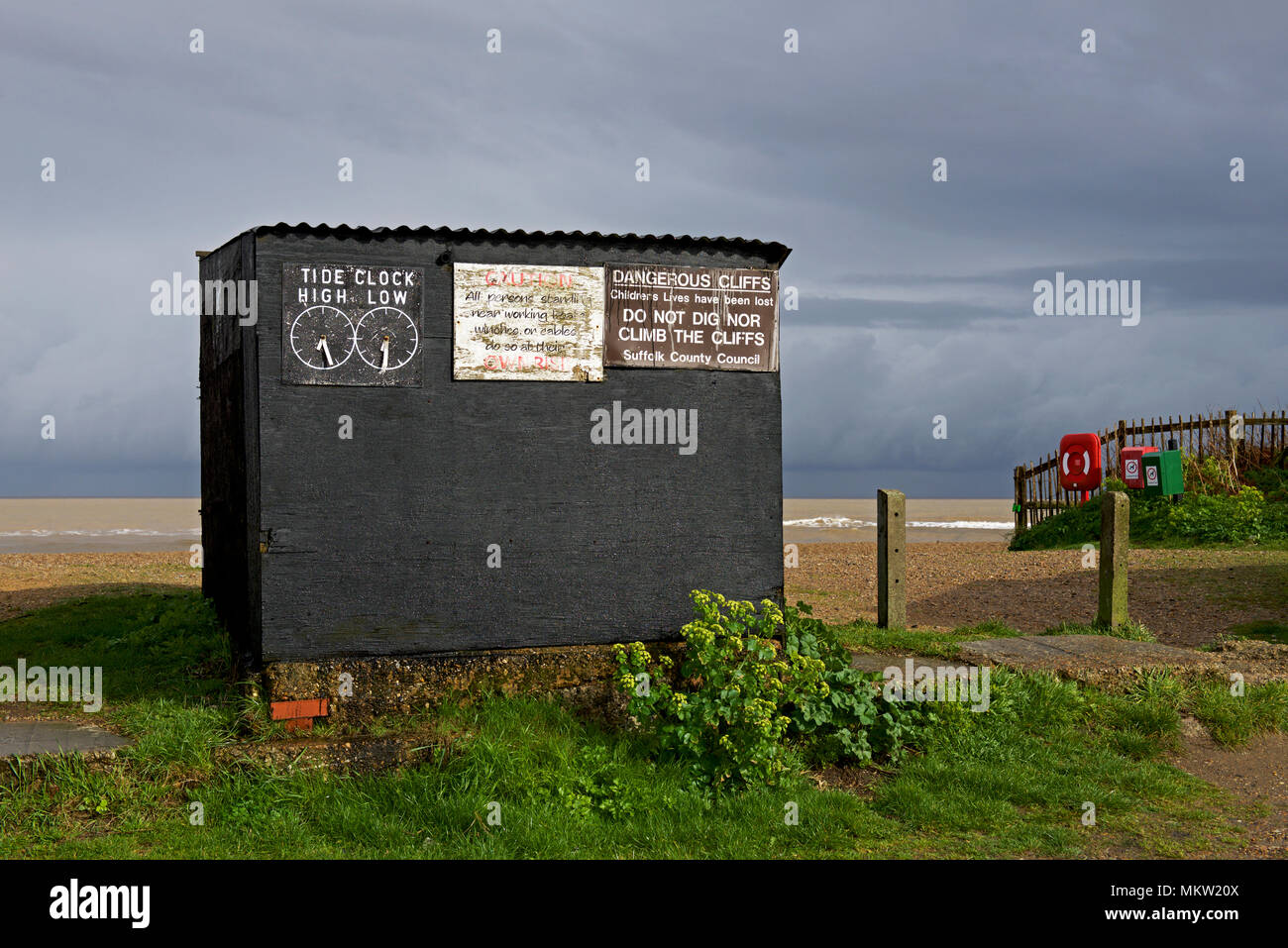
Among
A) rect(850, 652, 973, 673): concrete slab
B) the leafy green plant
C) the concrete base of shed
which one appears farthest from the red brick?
A: rect(850, 652, 973, 673): concrete slab

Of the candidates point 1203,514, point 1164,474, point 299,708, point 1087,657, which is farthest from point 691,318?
point 1164,474

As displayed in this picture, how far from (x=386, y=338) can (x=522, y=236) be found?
1204 mm

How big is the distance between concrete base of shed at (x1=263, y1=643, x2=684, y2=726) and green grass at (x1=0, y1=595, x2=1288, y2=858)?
0.64 feet

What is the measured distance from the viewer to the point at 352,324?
654cm

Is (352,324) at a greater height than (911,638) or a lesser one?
greater

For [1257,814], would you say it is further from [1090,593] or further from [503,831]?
[1090,593]

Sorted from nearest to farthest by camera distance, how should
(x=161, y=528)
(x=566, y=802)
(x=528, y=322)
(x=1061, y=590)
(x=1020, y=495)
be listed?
(x=566, y=802) → (x=528, y=322) → (x=1061, y=590) → (x=1020, y=495) → (x=161, y=528)

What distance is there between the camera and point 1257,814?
6359 mm

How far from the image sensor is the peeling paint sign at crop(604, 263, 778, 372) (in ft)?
23.0

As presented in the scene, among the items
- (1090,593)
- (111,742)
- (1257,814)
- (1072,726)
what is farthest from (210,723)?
(1090,593)

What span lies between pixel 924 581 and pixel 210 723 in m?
12.6

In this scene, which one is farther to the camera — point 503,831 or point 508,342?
point 508,342

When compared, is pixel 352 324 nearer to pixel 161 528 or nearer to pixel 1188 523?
pixel 1188 523

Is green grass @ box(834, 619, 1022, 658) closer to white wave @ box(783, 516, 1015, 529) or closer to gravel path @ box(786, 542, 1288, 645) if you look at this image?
gravel path @ box(786, 542, 1288, 645)
